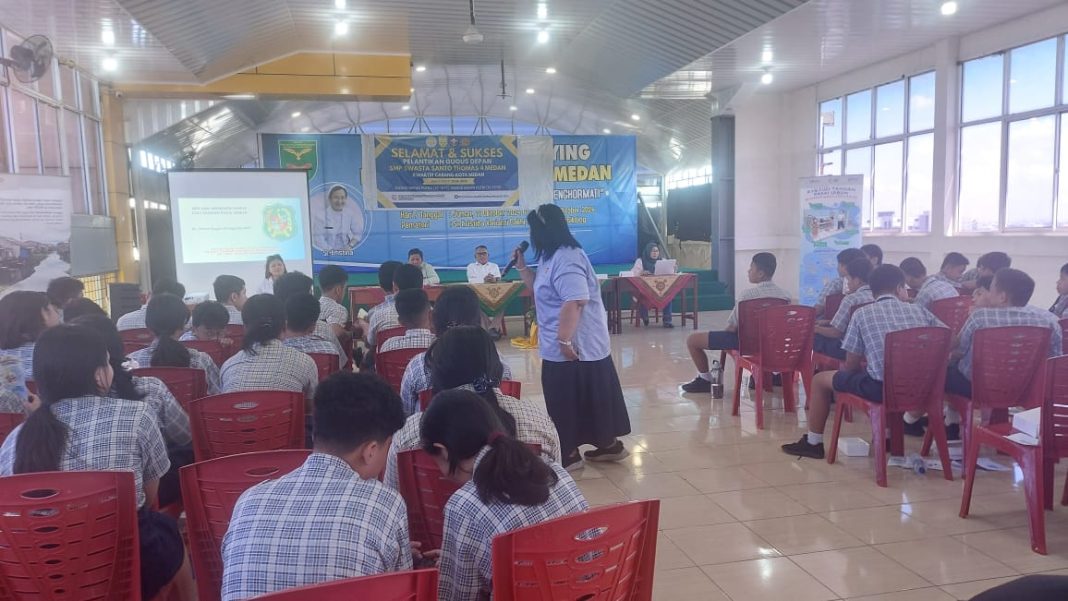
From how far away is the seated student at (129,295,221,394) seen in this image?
309 cm

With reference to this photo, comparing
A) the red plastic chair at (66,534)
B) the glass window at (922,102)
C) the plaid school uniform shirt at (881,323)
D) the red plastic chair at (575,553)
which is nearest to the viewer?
the red plastic chair at (575,553)

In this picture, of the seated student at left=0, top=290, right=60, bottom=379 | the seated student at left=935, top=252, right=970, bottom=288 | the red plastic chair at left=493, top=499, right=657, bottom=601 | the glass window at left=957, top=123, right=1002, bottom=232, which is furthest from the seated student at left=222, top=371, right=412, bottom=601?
the glass window at left=957, top=123, right=1002, bottom=232

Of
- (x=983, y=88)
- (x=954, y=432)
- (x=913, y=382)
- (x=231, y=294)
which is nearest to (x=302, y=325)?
(x=231, y=294)

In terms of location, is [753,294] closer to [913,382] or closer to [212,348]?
[913,382]

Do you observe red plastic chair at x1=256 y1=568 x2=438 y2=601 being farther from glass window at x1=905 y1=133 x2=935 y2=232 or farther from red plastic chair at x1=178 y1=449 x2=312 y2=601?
glass window at x1=905 y1=133 x2=935 y2=232

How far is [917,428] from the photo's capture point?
14.5ft

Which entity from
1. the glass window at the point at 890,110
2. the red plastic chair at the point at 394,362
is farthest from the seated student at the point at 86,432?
the glass window at the point at 890,110

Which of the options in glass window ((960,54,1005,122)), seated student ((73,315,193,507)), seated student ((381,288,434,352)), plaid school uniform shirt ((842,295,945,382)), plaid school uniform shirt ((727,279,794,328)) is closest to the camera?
seated student ((73,315,193,507))

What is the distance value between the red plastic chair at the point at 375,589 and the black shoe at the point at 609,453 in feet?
9.48

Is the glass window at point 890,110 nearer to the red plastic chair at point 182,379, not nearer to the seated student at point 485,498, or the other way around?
the red plastic chair at point 182,379

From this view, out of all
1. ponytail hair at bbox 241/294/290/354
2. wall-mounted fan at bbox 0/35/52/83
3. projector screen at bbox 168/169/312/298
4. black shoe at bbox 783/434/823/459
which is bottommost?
black shoe at bbox 783/434/823/459

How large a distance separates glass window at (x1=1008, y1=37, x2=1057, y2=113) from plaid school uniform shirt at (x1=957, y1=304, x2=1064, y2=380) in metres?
5.24

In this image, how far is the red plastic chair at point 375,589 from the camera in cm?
108

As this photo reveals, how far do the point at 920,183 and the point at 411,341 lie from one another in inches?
329
